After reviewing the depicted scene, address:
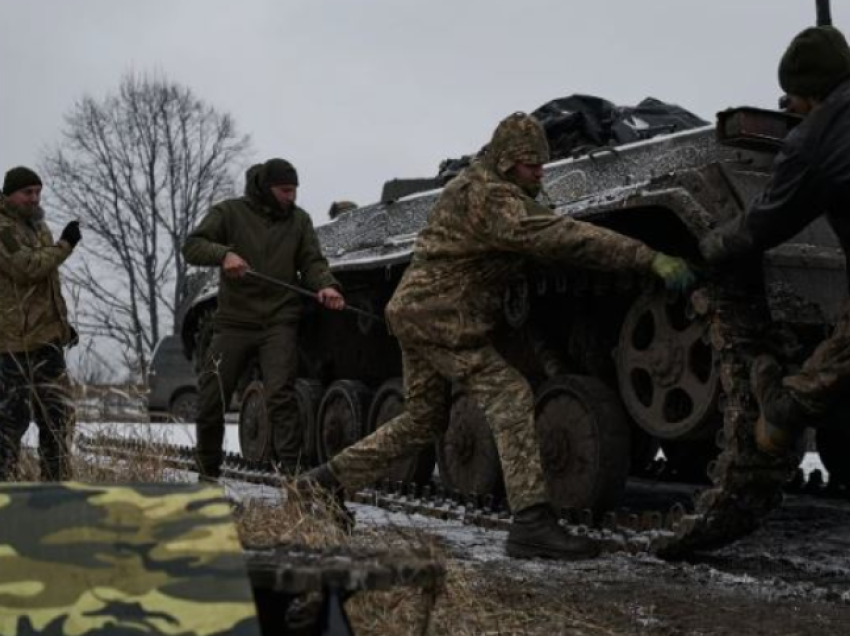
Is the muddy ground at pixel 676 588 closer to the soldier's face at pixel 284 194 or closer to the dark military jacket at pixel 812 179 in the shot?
the dark military jacket at pixel 812 179

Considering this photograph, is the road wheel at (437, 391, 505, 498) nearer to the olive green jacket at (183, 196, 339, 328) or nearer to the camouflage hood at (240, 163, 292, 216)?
the olive green jacket at (183, 196, 339, 328)

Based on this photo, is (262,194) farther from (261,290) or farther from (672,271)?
(672,271)

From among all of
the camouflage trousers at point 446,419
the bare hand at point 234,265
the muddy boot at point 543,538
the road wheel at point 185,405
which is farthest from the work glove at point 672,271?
the road wheel at point 185,405

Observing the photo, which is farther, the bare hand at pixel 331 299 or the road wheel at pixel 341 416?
the road wheel at pixel 341 416

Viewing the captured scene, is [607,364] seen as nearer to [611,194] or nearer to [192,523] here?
[611,194]

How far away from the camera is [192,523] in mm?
2391

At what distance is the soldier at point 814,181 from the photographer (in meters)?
4.62

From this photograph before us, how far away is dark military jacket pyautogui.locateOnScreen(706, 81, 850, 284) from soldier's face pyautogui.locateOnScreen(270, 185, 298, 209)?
306cm

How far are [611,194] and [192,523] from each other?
4333mm

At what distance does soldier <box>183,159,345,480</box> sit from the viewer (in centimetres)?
718

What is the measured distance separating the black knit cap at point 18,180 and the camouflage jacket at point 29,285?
99mm

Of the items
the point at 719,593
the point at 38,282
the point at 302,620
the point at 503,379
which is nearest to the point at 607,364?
the point at 503,379

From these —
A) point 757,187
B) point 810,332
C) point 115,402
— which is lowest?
point 115,402

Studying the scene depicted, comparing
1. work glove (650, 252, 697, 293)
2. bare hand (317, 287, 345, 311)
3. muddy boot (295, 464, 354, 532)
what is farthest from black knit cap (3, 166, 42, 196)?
work glove (650, 252, 697, 293)
